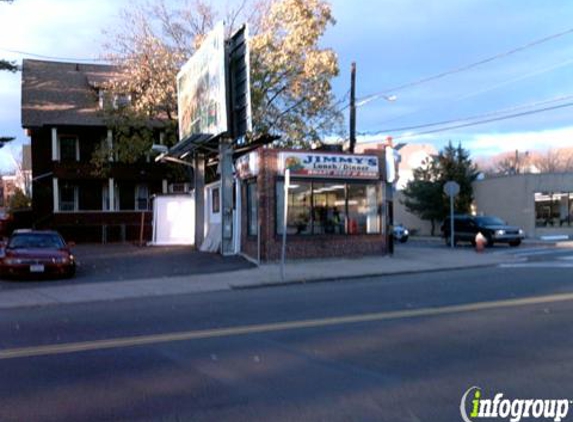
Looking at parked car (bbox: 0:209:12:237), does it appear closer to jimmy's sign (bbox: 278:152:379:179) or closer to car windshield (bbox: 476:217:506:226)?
jimmy's sign (bbox: 278:152:379:179)

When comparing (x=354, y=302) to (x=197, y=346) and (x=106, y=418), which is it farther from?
Result: (x=106, y=418)

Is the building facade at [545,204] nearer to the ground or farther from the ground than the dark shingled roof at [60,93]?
nearer to the ground

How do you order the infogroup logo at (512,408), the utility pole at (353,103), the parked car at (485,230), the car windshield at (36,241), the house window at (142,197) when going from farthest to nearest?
the house window at (142,197) → the parked car at (485,230) → the utility pole at (353,103) → the car windshield at (36,241) → the infogroup logo at (512,408)

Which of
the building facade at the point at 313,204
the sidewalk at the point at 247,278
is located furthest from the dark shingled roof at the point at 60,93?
the sidewalk at the point at 247,278

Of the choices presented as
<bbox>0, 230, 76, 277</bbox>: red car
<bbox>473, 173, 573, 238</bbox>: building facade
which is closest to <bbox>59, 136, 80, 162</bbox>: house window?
<bbox>0, 230, 76, 277</bbox>: red car

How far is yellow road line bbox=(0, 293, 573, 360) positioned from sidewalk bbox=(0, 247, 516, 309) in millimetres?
→ 5412

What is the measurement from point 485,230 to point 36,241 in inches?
829

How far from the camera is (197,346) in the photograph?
859 centimetres

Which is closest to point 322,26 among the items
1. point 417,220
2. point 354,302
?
point 354,302

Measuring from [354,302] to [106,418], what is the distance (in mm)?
7429

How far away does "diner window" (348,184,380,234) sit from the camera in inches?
874

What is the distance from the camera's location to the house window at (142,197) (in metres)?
37.6

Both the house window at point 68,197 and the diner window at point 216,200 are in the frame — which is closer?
the diner window at point 216,200

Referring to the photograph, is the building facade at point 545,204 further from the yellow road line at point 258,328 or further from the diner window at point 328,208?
the yellow road line at point 258,328
